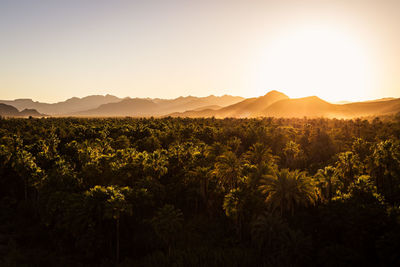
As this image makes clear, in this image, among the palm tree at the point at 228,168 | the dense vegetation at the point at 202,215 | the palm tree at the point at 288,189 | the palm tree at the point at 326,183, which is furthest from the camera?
the palm tree at the point at 228,168

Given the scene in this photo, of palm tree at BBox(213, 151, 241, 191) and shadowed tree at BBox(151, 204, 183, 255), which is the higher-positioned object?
palm tree at BBox(213, 151, 241, 191)

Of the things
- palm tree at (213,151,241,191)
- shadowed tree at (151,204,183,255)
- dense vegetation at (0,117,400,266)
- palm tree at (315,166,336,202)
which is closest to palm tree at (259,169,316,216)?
dense vegetation at (0,117,400,266)

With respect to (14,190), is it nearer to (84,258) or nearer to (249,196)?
(84,258)

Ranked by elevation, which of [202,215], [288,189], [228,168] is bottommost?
[202,215]

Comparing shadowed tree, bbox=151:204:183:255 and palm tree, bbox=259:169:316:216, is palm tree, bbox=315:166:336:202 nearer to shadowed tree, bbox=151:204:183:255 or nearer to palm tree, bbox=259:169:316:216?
palm tree, bbox=259:169:316:216

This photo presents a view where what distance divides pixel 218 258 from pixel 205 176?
21502mm

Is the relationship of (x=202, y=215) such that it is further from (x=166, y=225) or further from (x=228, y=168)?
(x=166, y=225)

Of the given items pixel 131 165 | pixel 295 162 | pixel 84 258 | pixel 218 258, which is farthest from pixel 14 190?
pixel 295 162

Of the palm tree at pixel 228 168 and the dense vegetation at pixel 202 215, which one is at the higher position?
the palm tree at pixel 228 168

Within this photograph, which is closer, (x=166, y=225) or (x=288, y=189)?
(x=288, y=189)

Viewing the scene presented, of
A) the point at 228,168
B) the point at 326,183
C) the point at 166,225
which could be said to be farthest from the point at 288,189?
the point at 166,225

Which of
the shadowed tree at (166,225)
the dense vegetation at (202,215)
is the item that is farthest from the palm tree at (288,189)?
the shadowed tree at (166,225)

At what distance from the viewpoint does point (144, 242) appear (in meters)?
57.8

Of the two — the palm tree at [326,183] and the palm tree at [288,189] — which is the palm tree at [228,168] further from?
the palm tree at [326,183]
